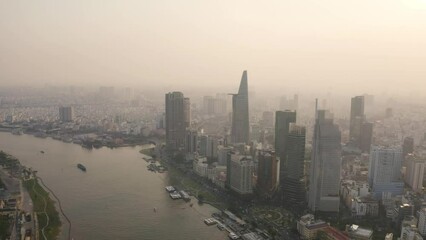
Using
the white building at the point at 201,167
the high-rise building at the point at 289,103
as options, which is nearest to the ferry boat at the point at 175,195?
the white building at the point at 201,167

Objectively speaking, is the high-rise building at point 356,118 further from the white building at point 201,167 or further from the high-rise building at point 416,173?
the white building at point 201,167

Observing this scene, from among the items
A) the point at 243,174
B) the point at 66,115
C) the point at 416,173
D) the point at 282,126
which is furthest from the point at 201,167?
the point at 66,115

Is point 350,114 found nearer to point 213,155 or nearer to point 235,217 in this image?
point 213,155

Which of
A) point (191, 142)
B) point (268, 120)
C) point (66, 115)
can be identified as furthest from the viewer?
point (66, 115)

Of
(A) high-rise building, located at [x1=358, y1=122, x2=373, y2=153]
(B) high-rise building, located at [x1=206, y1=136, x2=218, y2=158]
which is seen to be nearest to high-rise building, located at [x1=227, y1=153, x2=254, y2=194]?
(B) high-rise building, located at [x1=206, y1=136, x2=218, y2=158]

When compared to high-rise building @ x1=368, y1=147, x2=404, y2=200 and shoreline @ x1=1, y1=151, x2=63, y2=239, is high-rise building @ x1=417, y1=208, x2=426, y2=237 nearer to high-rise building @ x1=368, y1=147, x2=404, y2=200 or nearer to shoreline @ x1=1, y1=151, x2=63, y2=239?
high-rise building @ x1=368, y1=147, x2=404, y2=200

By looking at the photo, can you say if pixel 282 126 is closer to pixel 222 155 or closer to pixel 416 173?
pixel 222 155
